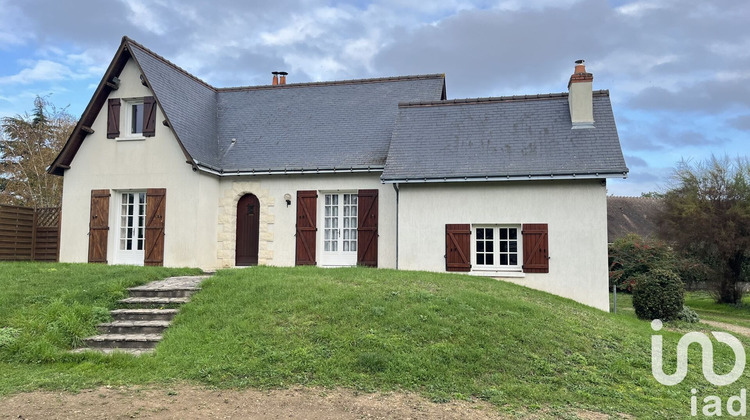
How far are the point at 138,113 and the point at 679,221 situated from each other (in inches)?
777

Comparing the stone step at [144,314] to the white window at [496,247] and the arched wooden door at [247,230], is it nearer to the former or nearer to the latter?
the arched wooden door at [247,230]

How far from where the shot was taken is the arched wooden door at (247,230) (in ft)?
49.0

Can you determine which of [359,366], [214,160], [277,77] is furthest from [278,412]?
[277,77]

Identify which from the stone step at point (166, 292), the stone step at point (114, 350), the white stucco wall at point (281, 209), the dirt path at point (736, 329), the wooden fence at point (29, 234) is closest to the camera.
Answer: the stone step at point (114, 350)

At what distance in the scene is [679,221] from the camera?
20.5 metres

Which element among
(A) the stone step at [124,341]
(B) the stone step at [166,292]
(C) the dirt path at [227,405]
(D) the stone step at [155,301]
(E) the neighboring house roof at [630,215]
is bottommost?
(C) the dirt path at [227,405]

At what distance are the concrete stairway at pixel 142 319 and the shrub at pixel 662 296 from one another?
9797 millimetres

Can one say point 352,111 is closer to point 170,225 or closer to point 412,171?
point 412,171

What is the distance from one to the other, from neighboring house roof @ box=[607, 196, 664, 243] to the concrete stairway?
23134 millimetres

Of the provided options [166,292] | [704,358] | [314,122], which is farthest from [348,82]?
[704,358]

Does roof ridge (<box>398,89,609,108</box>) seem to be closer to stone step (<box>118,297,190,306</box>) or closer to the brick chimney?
the brick chimney

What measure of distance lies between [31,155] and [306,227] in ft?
63.4

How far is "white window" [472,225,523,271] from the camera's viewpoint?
12984mm

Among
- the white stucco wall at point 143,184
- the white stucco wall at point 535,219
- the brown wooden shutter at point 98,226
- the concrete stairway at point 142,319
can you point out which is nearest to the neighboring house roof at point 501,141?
the white stucco wall at point 535,219
